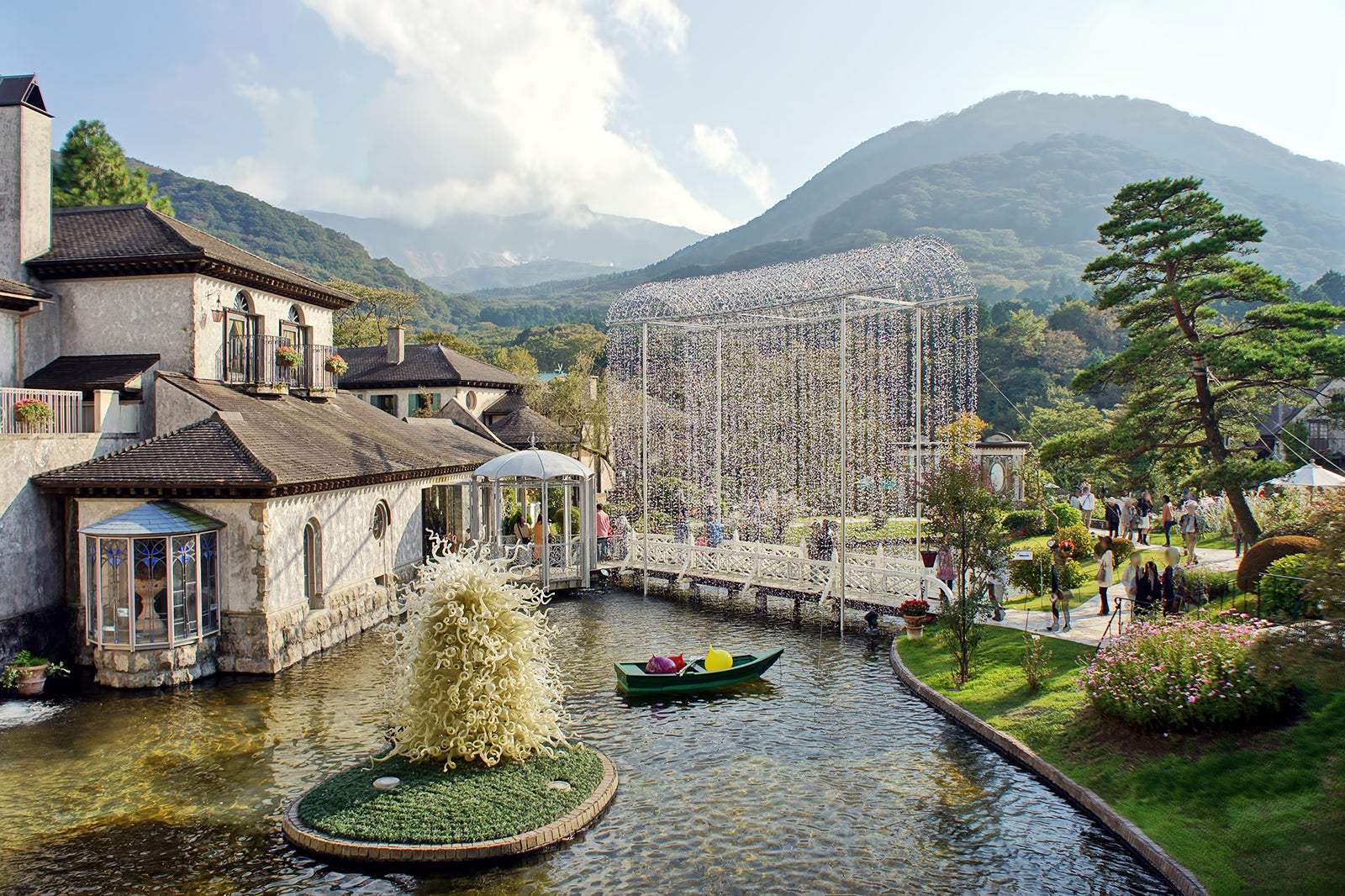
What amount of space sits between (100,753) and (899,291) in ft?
59.8

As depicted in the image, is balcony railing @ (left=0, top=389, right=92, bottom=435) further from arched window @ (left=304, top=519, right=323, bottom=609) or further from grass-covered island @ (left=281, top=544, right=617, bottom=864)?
grass-covered island @ (left=281, top=544, right=617, bottom=864)

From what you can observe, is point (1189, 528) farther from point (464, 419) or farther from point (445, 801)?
point (464, 419)

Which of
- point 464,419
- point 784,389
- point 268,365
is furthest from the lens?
point 464,419

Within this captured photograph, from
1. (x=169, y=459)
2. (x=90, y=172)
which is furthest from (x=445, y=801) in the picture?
(x=90, y=172)

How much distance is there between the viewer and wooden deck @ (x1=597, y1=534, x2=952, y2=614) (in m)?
21.8

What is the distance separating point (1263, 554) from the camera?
17219 millimetres

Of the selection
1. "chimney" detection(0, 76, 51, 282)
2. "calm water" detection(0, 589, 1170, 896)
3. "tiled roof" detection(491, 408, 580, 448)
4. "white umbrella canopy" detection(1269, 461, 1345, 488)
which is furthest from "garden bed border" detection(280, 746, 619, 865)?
"tiled roof" detection(491, 408, 580, 448)

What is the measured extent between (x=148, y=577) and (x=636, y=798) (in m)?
11.3

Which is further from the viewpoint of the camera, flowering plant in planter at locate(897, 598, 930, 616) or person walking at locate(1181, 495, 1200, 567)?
person walking at locate(1181, 495, 1200, 567)

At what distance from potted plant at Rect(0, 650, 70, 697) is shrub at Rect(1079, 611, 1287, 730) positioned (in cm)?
1831

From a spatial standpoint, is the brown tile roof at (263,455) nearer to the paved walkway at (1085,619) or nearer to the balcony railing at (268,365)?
the balcony railing at (268,365)

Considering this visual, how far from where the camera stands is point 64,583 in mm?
18922

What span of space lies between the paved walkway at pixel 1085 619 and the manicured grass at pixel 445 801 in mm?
10802

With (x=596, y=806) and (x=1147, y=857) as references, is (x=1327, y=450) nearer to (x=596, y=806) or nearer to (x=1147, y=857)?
(x=1147, y=857)
